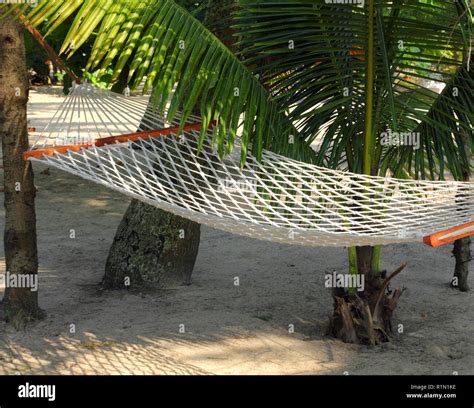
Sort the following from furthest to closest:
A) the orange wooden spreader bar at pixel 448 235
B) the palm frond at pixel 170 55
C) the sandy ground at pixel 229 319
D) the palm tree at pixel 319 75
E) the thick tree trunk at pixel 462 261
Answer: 1. the thick tree trunk at pixel 462 261
2. the sandy ground at pixel 229 319
3. the palm tree at pixel 319 75
4. the palm frond at pixel 170 55
5. the orange wooden spreader bar at pixel 448 235

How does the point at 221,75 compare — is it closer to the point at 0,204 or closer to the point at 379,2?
the point at 379,2

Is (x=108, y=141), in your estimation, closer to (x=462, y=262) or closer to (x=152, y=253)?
(x=152, y=253)

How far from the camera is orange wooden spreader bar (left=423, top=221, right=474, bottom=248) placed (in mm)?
2940

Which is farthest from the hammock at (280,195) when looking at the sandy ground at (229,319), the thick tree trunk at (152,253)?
the thick tree trunk at (152,253)

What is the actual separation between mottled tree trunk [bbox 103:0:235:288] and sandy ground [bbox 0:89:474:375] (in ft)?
0.35

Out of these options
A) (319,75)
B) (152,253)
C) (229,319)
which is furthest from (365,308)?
(152,253)

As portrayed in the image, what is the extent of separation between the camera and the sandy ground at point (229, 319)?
3896 millimetres

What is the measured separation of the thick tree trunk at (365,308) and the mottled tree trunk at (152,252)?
1.18 metres

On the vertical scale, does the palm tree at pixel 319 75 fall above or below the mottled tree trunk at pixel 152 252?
above

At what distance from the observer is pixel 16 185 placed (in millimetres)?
4156

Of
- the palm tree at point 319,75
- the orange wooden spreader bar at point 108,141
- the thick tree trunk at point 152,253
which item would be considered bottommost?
the thick tree trunk at point 152,253

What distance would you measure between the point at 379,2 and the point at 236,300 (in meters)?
2.04

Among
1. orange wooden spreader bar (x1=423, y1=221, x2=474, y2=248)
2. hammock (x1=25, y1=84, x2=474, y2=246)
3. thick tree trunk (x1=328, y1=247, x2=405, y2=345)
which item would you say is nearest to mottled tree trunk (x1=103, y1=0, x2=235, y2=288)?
hammock (x1=25, y1=84, x2=474, y2=246)

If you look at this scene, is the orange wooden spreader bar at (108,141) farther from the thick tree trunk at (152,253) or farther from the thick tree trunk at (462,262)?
the thick tree trunk at (462,262)
